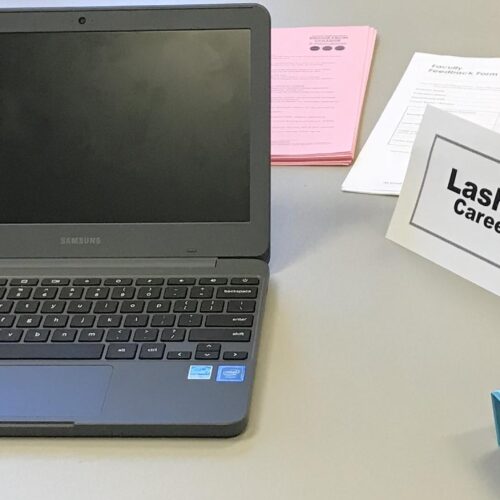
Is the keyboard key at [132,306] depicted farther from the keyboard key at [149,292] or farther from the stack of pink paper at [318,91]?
the stack of pink paper at [318,91]

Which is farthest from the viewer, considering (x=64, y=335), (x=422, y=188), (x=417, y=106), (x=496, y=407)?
(x=417, y=106)

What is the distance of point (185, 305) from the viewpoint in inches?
26.7

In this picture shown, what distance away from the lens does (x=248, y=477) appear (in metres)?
0.55

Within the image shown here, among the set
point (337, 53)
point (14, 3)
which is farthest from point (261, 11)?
point (14, 3)

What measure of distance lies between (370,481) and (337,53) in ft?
2.17

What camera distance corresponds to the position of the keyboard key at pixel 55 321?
2.19 feet

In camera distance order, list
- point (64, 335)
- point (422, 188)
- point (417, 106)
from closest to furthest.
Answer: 1. point (64, 335)
2. point (422, 188)
3. point (417, 106)

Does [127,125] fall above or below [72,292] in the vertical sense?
above

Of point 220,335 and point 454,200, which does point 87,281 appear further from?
point 454,200

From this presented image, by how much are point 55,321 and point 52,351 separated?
0.11 feet

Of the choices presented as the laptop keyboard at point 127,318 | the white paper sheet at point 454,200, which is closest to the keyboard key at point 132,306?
the laptop keyboard at point 127,318

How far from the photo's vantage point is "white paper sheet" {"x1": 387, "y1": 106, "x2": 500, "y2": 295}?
711 millimetres

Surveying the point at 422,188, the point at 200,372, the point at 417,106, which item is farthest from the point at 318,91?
the point at 200,372

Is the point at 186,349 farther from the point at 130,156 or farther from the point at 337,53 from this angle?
the point at 337,53
